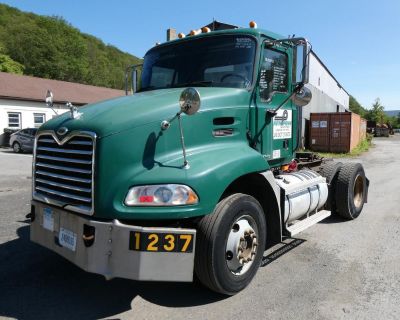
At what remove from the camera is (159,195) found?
3352 millimetres

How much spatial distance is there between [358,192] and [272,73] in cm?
359

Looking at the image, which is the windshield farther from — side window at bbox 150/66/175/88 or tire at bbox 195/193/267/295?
tire at bbox 195/193/267/295

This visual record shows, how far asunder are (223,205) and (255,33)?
2.24 m

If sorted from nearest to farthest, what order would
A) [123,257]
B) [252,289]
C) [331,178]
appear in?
[123,257], [252,289], [331,178]

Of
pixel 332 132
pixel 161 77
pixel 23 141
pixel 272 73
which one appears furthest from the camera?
pixel 332 132

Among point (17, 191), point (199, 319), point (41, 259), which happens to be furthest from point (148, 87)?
point (17, 191)

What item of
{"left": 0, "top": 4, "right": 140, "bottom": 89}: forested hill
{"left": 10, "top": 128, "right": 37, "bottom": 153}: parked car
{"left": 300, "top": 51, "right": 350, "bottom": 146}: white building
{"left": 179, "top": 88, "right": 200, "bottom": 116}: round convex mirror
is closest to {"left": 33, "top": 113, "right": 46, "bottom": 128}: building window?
Result: {"left": 10, "top": 128, "right": 37, "bottom": 153}: parked car

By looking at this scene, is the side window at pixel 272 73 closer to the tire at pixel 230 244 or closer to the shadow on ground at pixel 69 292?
the tire at pixel 230 244

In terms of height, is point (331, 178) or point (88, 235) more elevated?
point (331, 178)

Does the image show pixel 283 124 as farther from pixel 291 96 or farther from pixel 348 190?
pixel 348 190

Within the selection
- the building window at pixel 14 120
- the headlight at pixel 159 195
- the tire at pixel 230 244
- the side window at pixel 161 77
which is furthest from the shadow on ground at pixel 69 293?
the building window at pixel 14 120

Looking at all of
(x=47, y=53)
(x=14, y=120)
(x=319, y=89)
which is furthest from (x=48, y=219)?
(x=47, y=53)

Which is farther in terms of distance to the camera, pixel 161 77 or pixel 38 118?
pixel 38 118

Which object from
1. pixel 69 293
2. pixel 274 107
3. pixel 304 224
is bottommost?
pixel 69 293
